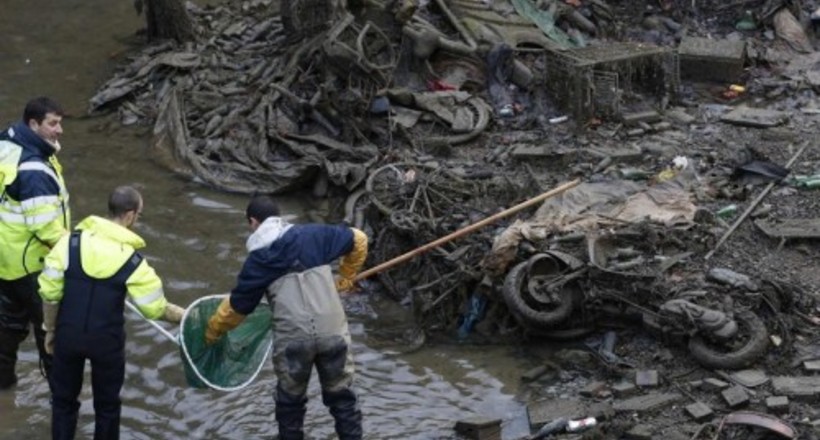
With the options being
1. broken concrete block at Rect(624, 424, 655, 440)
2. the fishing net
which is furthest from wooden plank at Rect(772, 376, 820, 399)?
the fishing net

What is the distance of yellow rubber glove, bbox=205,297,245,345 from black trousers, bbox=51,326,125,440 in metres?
0.60

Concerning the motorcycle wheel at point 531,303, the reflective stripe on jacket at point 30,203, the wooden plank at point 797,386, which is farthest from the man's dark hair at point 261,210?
the wooden plank at point 797,386

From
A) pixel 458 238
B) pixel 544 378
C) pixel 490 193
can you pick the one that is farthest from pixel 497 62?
pixel 544 378

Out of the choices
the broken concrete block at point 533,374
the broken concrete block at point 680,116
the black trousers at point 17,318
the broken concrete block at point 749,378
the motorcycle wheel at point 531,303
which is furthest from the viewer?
the broken concrete block at point 680,116

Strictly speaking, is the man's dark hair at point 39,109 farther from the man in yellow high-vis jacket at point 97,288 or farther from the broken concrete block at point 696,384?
the broken concrete block at point 696,384

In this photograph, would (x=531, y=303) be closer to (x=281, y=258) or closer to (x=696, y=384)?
(x=696, y=384)

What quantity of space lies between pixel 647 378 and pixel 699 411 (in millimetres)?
700

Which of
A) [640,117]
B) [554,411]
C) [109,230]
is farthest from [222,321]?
[640,117]

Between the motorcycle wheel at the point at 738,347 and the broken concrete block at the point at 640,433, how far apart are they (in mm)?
893

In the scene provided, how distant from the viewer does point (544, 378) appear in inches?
378

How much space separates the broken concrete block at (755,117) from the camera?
525 inches

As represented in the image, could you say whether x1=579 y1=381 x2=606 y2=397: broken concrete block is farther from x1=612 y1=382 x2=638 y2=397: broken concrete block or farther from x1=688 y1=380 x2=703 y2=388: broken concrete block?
x1=688 y1=380 x2=703 y2=388: broken concrete block

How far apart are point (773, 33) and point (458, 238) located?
7425mm

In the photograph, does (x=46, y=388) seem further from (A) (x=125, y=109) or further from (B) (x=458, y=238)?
(A) (x=125, y=109)
